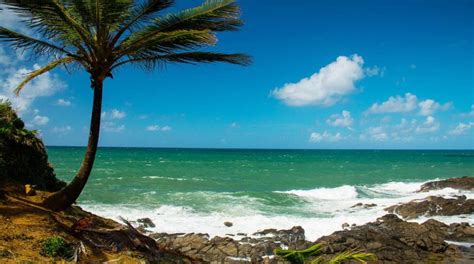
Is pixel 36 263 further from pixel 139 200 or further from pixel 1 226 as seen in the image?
pixel 139 200

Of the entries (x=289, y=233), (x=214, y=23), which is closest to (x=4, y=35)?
(x=214, y=23)

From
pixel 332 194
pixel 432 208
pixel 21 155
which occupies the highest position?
pixel 21 155

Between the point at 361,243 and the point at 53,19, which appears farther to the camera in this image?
the point at 361,243

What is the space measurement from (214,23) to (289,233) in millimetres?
10631

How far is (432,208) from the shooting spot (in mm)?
20719

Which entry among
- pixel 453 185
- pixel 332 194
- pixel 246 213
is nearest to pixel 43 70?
pixel 246 213

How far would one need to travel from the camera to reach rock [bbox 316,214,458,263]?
1276cm

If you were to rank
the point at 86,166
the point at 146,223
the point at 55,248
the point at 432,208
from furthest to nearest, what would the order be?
1. the point at 432,208
2. the point at 146,223
3. the point at 86,166
4. the point at 55,248

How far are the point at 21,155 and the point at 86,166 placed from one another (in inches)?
93.4

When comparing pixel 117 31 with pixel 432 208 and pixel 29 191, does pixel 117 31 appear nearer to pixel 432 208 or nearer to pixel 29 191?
pixel 29 191

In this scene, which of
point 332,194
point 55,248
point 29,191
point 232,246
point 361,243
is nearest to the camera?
point 55,248

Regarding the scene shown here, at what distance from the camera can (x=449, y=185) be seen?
109 feet

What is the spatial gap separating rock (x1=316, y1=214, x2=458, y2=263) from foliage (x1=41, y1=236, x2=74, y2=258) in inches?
333

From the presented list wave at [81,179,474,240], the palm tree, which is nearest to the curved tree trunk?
the palm tree
